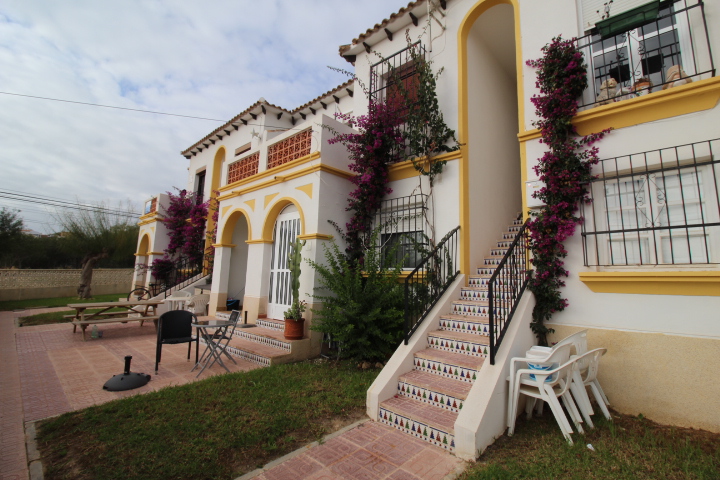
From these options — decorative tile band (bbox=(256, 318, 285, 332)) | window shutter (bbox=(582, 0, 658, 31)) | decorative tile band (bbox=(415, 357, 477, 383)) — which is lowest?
decorative tile band (bbox=(415, 357, 477, 383))

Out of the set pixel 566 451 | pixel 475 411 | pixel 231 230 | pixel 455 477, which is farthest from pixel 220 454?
pixel 231 230

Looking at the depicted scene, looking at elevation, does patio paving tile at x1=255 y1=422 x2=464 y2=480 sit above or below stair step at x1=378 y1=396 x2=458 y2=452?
below

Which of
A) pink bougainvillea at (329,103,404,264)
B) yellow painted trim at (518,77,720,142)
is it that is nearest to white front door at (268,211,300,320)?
pink bougainvillea at (329,103,404,264)

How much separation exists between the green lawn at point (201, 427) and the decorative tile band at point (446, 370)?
892 millimetres

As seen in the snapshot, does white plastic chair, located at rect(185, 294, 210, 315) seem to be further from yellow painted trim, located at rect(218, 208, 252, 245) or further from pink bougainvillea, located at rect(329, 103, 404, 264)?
pink bougainvillea, located at rect(329, 103, 404, 264)

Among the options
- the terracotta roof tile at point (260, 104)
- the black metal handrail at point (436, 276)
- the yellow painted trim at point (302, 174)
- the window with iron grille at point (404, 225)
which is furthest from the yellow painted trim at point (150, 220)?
the black metal handrail at point (436, 276)

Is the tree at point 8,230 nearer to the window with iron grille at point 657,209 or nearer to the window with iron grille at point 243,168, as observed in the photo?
the window with iron grille at point 243,168

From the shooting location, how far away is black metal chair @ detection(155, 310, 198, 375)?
537 cm

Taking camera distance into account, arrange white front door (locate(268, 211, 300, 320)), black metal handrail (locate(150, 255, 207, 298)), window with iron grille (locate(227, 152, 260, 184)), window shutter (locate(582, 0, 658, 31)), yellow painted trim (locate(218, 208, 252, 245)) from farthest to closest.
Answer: black metal handrail (locate(150, 255, 207, 298)), yellow painted trim (locate(218, 208, 252, 245)), window with iron grille (locate(227, 152, 260, 184)), white front door (locate(268, 211, 300, 320)), window shutter (locate(582, 0, 658, 31))

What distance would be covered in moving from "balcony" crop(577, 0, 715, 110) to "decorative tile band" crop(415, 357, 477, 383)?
13.4 ft

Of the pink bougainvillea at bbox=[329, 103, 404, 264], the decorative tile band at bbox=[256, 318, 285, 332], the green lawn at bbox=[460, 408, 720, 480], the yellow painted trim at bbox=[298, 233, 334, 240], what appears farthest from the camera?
the decorative tile band at bbox=[256, 318, 285, 332]

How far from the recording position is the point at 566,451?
301 cm

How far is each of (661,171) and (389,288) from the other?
4.04 metres

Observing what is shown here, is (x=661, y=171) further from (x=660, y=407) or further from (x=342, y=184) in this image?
(x=342, y=184)
